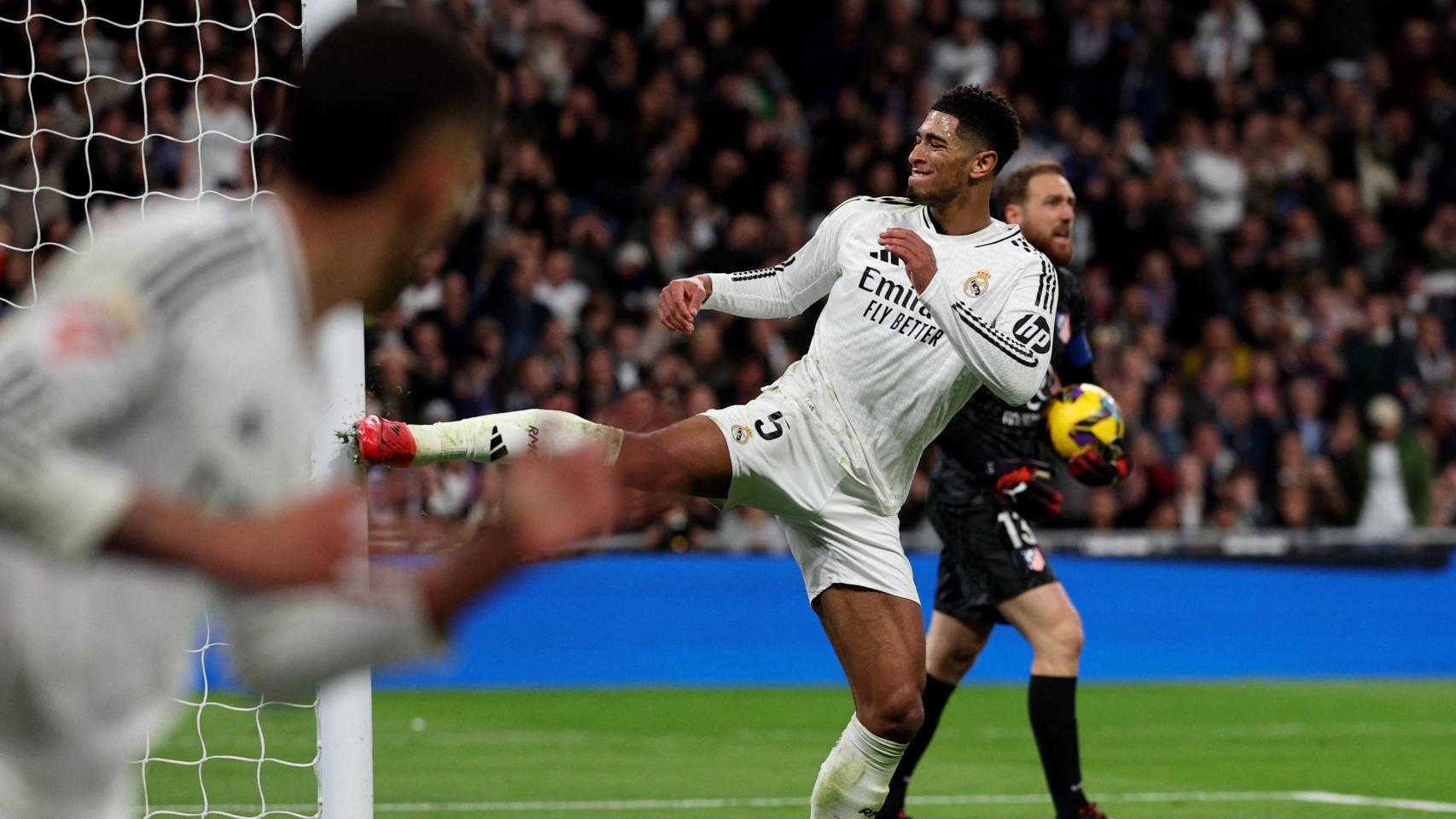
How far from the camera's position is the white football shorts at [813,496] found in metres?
5.99

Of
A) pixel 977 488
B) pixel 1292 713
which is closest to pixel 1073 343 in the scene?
pixel 977 488

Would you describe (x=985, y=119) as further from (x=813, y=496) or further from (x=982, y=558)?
(x=982, y=558)

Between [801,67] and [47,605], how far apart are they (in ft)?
56.0

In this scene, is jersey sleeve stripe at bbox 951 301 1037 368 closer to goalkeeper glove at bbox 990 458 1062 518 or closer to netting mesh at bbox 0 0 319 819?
goalkeeper glove at bbox 990 458 1062 518

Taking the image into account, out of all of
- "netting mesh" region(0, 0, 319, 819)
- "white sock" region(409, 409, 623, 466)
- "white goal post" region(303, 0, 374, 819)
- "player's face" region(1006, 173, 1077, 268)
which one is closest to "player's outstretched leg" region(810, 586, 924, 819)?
"white sock" region(409, 409, 623, 466)

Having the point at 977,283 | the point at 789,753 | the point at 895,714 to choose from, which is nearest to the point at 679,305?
the point at 977,283

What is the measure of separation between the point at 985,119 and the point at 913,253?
37.3 inches

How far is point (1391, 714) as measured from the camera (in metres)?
12.5

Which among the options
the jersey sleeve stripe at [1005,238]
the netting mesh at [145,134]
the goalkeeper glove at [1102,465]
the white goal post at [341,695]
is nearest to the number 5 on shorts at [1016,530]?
the goalkeeper glove at [1102,465]

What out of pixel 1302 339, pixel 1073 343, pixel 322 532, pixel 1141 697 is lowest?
pixel 1141 697

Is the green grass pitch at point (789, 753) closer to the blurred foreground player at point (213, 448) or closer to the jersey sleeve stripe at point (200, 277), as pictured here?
the blurred foreground player at point (213, 448)

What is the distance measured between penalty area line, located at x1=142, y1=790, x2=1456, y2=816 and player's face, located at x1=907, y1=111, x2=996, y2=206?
10.7 ft

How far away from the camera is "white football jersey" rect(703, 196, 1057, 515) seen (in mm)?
6082

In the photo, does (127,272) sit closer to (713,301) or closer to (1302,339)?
(713,301)
